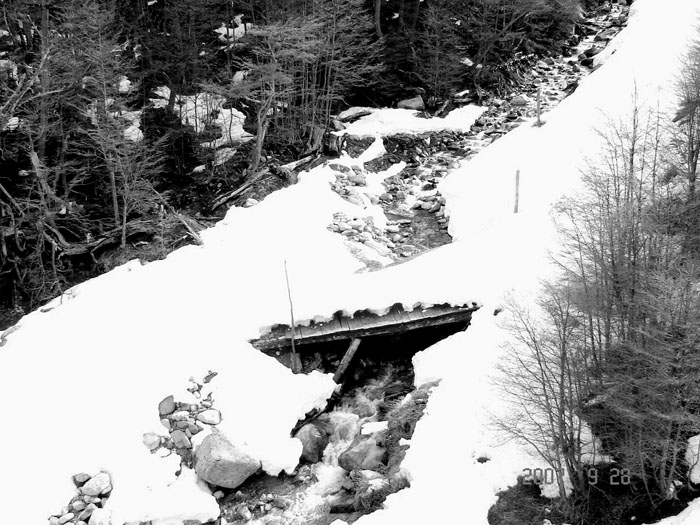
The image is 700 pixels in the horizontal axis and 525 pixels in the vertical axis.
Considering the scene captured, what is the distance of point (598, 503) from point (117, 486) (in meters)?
7.84

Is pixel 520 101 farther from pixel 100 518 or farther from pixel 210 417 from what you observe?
pixel 100 518

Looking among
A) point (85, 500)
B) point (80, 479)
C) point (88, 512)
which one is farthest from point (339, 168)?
point (88, 512)

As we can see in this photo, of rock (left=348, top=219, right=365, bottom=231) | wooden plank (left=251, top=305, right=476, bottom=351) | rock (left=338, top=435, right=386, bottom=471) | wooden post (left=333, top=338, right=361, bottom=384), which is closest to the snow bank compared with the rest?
rock (left=348, top=219, right=365, bottom=231)

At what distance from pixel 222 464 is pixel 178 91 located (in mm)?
18614

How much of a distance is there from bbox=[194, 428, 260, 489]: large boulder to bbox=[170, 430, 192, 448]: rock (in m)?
0.27

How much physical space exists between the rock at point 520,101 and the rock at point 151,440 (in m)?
22.5

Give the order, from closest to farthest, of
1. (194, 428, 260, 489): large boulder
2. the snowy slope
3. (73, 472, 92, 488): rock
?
the snowy slope < (73, 472, 92, 488): rock < (194, 428, 260, 489): large boulder

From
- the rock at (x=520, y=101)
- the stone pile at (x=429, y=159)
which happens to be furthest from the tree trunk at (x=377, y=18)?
the rock at (x=520, y=101)

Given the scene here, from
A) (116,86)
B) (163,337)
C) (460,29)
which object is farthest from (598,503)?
(460,29)

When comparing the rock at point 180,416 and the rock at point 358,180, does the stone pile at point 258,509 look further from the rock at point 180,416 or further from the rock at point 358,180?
the rock at point 358,180

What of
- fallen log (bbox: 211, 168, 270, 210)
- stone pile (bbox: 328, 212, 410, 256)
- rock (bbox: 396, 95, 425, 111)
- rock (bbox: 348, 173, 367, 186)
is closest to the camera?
stone pile (bbox: 328, 212, 410, 256)

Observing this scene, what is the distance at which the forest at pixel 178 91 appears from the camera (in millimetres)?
19266

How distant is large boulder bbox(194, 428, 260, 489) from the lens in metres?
10.5

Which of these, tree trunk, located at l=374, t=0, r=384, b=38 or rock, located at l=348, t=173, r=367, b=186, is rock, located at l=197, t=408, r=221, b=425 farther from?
tree trunk, located at l=374, t=0, r=384, b=38
